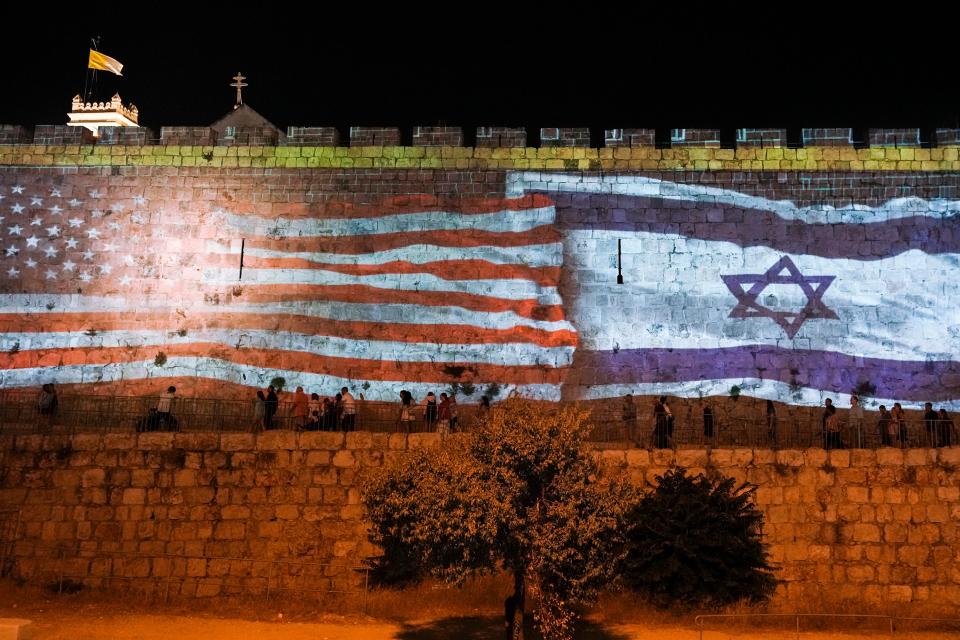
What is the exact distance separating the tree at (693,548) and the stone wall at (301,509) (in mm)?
1044

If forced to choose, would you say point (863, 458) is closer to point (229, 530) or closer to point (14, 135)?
point (229, 530)

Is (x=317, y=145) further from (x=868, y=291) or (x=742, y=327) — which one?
(x=868, y=291)

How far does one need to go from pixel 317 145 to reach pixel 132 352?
5109 millimetres

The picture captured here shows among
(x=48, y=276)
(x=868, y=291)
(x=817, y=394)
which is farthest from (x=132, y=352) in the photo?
(x=868, y=291)

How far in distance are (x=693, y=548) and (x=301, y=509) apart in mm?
5203

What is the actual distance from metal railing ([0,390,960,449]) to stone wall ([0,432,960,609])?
57cm

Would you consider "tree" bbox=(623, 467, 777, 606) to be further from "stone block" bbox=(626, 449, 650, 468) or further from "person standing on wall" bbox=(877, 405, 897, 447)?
"person standing on wall" bbox=(877, 405, 897, 447)

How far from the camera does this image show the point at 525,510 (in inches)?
364

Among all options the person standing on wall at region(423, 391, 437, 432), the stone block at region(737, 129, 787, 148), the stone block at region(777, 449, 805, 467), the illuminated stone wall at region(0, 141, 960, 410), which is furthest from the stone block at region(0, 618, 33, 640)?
the stone block at region(737, 129, 787, 148)

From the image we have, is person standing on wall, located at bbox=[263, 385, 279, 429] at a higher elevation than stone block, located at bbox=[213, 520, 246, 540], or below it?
higher

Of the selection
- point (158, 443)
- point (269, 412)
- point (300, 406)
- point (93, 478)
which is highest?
point (300, 406)

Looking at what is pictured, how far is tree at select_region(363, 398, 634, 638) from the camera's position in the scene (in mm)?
9086

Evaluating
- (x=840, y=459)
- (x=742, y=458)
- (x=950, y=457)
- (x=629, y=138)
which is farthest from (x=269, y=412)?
(x=950, y=457)

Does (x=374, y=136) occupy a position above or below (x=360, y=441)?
above
